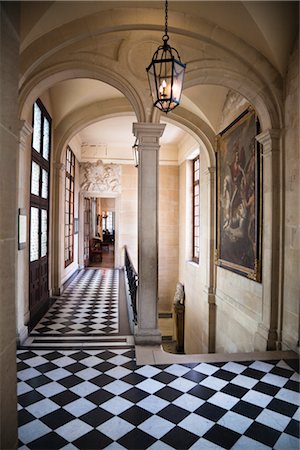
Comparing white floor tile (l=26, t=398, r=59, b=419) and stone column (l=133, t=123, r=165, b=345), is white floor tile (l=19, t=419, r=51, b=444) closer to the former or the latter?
white floor tile (l=26, t=398, r=59, b=419)

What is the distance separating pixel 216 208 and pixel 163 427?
5615 millimetres

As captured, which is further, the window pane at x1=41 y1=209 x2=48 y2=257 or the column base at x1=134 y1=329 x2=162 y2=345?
the window pane at x1=41 y1=209 x2=48 y2=257

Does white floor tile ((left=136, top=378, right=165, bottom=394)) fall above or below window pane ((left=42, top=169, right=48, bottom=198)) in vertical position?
below

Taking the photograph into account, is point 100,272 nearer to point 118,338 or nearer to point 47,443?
point 118,338

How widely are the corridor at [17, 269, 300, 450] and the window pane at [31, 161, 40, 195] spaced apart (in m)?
2.90

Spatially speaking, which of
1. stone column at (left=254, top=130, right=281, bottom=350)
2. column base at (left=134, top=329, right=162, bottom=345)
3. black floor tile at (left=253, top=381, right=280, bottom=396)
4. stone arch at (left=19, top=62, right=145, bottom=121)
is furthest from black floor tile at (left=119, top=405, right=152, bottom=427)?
stone arch at (left=19, top=62, right=145, bottom=121)

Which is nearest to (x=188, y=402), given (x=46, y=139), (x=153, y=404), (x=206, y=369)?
(x=153, y=404)

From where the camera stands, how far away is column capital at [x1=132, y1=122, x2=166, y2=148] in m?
4.65

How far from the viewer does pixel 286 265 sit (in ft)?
14.8

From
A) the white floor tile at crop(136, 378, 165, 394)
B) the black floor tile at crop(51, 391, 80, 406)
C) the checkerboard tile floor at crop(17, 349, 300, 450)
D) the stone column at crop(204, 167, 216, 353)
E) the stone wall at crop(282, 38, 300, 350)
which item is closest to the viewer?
the checkerboard tile floor at crop(17, 349, 300, 450)

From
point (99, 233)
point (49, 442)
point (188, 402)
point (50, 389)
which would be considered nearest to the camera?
point (49, 442)

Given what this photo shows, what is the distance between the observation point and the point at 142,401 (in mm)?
3016

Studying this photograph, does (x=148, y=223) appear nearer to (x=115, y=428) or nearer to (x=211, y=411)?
(x=211, y=411)

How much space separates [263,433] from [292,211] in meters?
2.84
